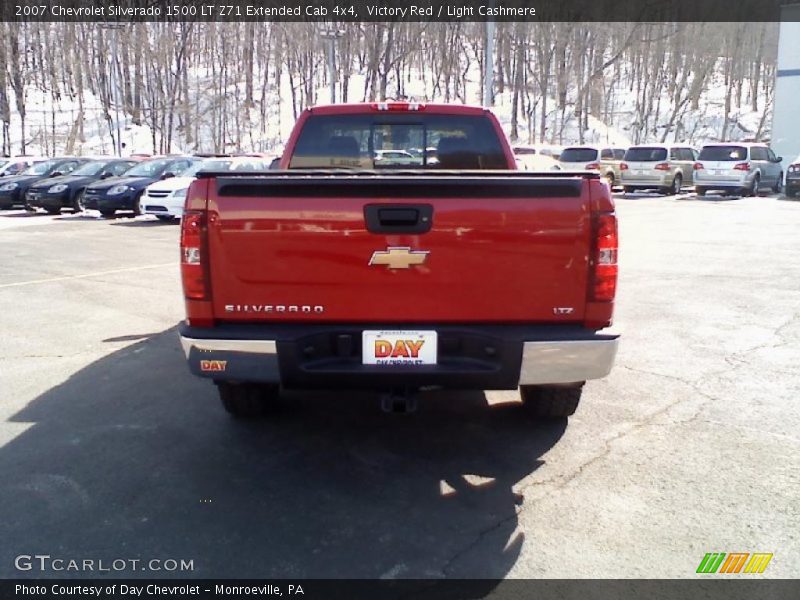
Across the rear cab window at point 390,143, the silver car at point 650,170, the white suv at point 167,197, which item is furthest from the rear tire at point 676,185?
the rear cab window at point 390,143

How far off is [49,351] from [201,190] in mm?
3797

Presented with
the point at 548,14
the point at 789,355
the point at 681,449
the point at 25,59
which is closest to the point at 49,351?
the point at 681,449

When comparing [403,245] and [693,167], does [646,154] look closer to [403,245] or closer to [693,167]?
[693,167]

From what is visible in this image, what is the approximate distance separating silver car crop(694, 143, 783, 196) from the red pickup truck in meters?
23.9

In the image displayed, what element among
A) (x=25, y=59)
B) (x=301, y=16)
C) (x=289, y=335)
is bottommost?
(x=289, y=335)

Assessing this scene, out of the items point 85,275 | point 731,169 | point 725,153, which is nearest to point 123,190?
point 85,275

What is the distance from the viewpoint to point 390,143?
5328 mm

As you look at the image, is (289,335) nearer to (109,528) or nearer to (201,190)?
(201,190)

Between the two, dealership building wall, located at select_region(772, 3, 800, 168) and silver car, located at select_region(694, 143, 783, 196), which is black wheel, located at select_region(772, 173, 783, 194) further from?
dealership building wall, located at select_region(772, 3, 800, 168)

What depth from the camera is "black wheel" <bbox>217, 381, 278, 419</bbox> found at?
4.35m

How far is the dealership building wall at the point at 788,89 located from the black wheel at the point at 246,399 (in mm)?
33468

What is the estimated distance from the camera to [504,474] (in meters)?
3.76

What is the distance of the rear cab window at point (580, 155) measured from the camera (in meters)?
27.4

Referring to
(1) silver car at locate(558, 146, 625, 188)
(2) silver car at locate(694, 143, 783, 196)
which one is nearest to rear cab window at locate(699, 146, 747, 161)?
(2) silver car at locate(694, 143, 783, 196)
